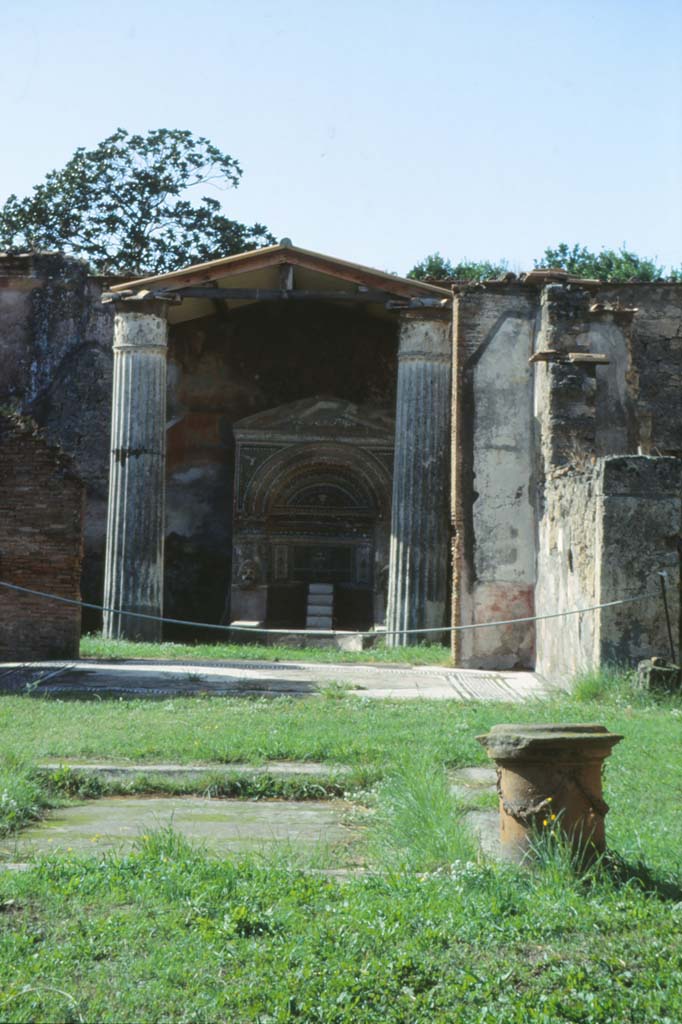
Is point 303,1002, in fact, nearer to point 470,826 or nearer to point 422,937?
point 422,937

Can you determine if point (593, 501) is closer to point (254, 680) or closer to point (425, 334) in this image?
point (254, 680)

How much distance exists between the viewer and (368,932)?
3.78m

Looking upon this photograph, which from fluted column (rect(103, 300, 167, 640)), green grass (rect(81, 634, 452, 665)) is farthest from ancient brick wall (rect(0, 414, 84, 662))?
fluted column (rect(103, 300, 167, 640))

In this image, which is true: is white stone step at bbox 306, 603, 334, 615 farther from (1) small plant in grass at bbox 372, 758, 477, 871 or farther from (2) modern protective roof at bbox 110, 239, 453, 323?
(1) small plant in grass at bbox 372, 758, 477, 871

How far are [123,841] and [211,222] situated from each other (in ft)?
87.2

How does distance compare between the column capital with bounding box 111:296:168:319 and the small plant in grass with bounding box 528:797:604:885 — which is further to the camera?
the column capital with bounding box 111:296:168:319

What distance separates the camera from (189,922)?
153 inches

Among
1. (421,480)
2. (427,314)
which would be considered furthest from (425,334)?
(421,480)

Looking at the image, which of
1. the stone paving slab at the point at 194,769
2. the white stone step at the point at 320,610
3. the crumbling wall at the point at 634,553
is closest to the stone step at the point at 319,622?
the white stone step at the point at 320,610

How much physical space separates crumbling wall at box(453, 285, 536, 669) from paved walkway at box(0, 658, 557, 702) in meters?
0.70

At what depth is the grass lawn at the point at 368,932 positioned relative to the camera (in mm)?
3408

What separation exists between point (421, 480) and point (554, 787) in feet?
42.3

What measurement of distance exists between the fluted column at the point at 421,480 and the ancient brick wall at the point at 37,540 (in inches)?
203

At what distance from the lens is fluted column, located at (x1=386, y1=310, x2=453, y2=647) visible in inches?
663
